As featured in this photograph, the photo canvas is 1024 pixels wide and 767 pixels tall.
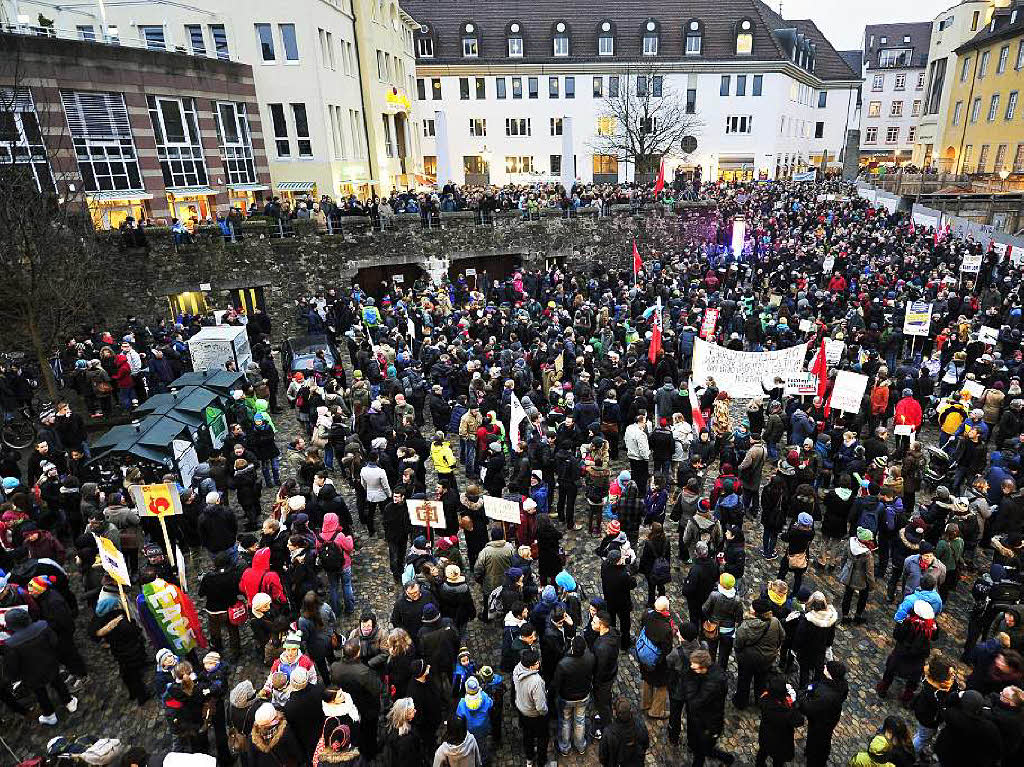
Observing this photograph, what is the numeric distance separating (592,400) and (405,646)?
7198mm

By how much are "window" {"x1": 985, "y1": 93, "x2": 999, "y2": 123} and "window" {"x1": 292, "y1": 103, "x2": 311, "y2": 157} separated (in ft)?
151

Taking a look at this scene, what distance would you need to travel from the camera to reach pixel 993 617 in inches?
310

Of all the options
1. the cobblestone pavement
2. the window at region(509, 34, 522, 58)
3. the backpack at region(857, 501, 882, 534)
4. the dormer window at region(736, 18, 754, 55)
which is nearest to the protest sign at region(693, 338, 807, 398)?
the cobblestone pavement

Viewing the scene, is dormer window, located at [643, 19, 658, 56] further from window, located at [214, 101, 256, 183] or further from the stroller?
the stroller

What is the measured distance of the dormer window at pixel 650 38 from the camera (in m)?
51.2

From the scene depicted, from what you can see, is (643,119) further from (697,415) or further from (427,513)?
(427,513)

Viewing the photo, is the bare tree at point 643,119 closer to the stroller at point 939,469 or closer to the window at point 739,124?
the window at point 739,124

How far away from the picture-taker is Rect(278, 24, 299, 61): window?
30797mm

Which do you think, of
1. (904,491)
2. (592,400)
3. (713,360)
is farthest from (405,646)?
(713,360)

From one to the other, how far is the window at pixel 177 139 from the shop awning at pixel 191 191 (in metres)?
0.18

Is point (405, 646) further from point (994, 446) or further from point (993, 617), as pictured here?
point (994, 446)

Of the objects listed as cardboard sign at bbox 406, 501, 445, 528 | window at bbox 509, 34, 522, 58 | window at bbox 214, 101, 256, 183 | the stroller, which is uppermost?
window at bbox 509, 34, 522, 58

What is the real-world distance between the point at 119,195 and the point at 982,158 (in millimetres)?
55462

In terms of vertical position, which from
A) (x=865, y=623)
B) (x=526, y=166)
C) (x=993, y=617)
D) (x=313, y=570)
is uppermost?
(x=526, y=166)
